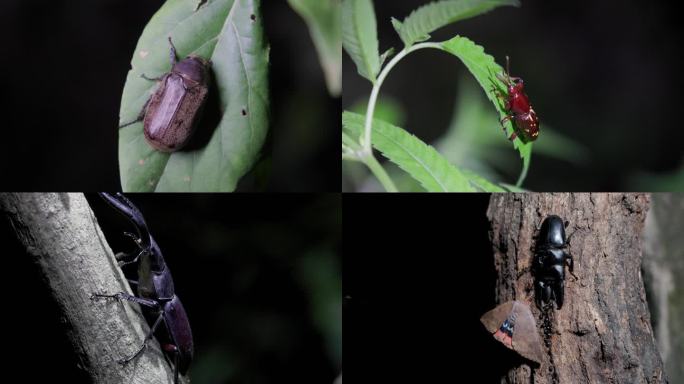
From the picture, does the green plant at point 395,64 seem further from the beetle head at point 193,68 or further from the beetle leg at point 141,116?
the beetle leg at point 141,116

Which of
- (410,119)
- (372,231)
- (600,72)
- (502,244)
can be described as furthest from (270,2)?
(600,72)

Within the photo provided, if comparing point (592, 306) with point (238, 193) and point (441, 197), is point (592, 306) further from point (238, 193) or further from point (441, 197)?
point (238, 193)

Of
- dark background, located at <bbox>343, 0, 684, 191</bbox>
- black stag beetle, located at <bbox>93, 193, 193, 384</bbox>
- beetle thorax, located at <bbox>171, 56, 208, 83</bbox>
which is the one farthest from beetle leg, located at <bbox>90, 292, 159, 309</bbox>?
dark background, located at <bbox>343, 0, 684, 191</bbox>

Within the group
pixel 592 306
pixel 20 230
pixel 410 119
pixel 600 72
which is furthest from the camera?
pixel 600 72

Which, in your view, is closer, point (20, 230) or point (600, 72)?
point (20, 230)

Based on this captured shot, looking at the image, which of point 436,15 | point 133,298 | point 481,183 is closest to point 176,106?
point 133,298

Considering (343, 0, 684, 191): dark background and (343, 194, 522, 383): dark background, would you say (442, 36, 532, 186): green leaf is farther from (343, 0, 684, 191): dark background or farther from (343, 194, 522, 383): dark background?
A: (343, 194, 522, 383): dark background

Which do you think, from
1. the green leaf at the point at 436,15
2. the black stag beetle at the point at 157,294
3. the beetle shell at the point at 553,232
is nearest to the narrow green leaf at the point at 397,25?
the green leaf at the point at 436,15
